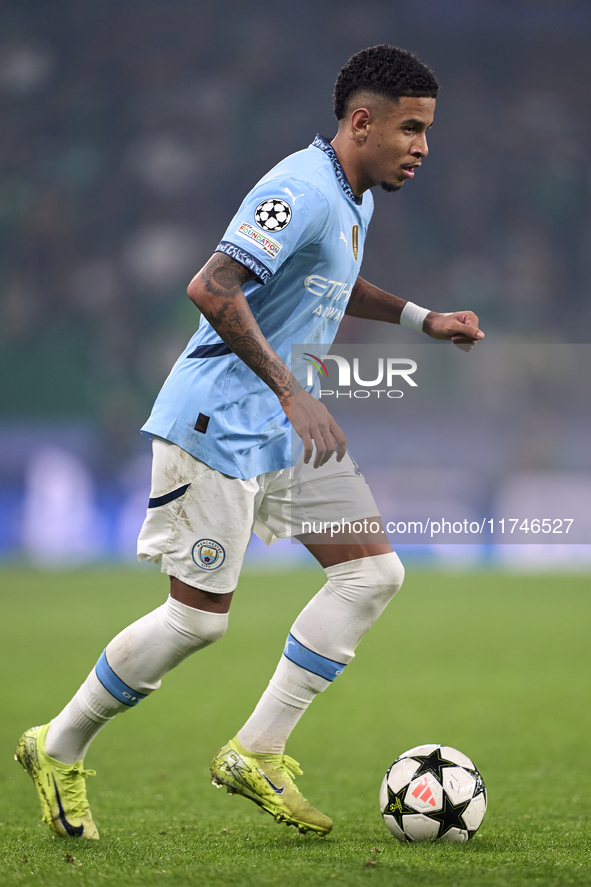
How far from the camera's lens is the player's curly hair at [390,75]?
107 inches

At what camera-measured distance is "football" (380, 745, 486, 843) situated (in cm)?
262

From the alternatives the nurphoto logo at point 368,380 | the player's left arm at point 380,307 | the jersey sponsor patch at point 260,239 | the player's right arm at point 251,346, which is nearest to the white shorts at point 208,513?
the player's right arm at point 251,346

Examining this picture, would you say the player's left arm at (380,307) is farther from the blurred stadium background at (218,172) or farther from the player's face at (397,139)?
the blurred stadium background at (218,172)

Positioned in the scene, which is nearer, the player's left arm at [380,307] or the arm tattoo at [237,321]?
the arm tattoo at [237,321]

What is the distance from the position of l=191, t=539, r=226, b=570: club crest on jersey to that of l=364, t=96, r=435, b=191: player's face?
3.66ft

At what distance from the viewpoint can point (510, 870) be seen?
2.18 metres

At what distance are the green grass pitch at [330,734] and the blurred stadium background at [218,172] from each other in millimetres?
7246

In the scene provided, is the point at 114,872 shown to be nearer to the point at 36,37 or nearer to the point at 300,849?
the point at 300,849

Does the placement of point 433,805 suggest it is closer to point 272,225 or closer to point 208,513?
point 208,513

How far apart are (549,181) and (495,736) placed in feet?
54.1

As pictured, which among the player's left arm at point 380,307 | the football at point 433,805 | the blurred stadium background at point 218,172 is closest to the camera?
the football at point 433,805

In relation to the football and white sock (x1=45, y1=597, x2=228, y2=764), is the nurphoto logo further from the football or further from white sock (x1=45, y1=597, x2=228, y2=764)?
the football

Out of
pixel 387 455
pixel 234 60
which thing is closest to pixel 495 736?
pixel 387 455

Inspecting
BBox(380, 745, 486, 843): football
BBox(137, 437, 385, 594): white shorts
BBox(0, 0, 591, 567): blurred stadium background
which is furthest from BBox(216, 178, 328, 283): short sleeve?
BBox(0, 0, 591, 567): blurred stadium background
